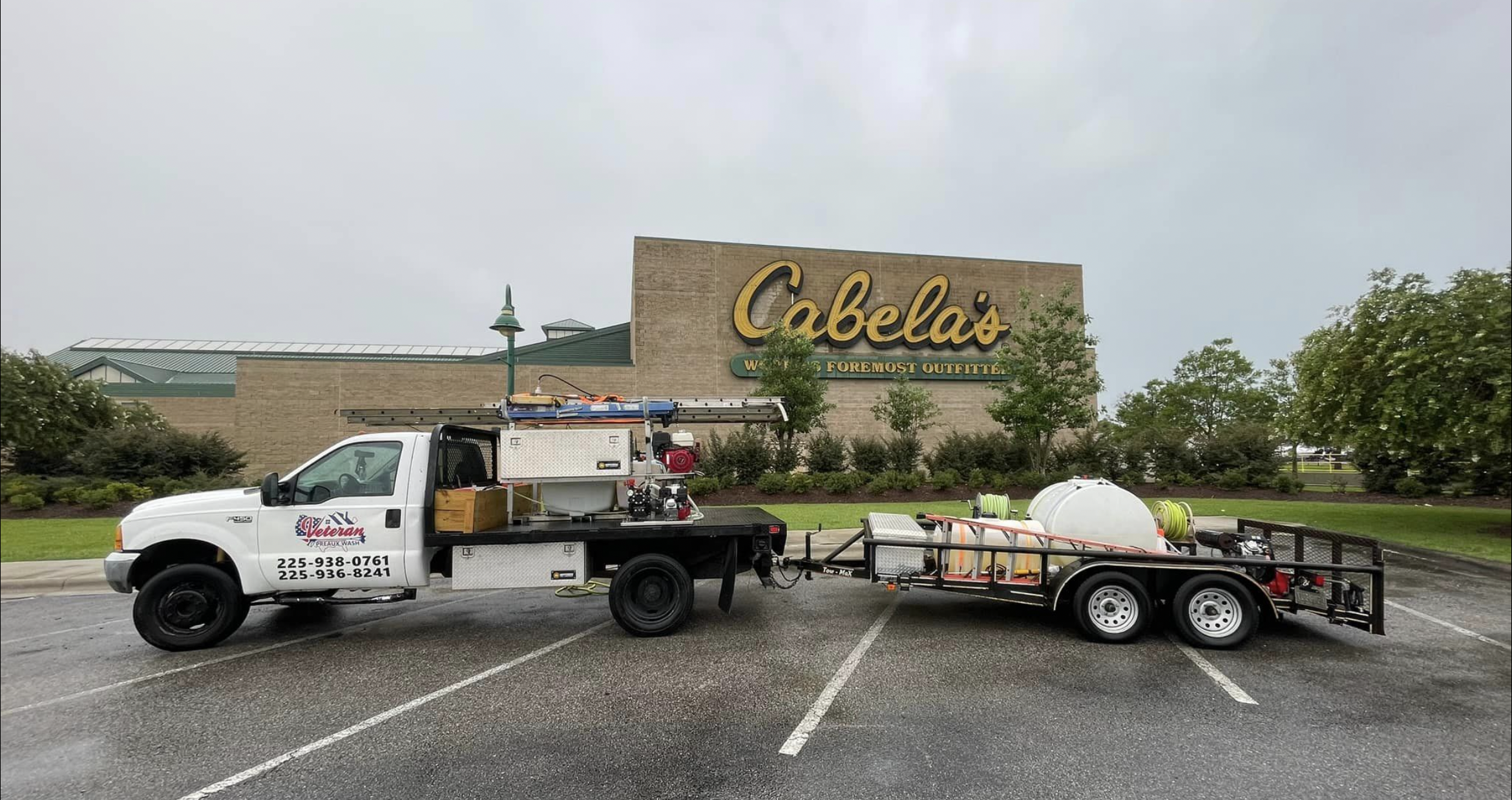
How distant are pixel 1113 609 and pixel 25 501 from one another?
54.6ft

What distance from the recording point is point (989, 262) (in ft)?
99.0

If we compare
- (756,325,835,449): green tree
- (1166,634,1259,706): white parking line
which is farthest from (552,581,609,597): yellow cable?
(756,325,835,449): green tree

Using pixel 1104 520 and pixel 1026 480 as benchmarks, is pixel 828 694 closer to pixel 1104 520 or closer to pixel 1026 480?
pixel 1104 520

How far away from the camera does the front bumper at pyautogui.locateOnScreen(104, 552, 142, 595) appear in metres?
5.52

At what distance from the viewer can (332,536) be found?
5730 mm

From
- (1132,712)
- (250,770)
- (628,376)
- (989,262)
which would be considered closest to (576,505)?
(250,770)

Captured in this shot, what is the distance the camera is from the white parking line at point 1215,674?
14.7ft

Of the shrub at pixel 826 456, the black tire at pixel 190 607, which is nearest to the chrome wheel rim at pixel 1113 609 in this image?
the black tire at pixel 190 607

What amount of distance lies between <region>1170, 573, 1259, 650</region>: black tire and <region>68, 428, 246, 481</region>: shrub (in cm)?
2116

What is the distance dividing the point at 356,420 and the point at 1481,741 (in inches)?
358

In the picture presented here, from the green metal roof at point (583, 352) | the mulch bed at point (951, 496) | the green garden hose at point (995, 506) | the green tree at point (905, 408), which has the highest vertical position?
the green metal roof at point (583, 352)

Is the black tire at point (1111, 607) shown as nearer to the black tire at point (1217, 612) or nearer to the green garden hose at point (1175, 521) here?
the black tire at point (1217, 612)

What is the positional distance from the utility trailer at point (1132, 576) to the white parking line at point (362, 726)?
326cm

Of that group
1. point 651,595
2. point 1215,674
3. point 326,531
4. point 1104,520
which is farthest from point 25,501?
point 1215,674
